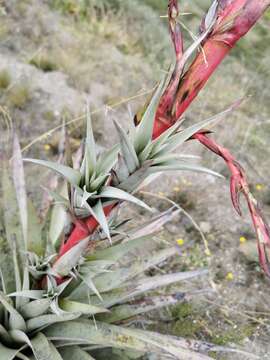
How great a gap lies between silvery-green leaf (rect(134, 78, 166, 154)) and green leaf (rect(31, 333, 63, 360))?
2.87ft

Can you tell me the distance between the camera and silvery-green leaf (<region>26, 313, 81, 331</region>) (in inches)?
64.3

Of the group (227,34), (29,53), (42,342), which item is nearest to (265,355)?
(42,342)

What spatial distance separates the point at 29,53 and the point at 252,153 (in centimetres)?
206

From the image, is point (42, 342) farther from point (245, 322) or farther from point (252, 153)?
point (252, 153)

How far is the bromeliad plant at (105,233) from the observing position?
1113 mm

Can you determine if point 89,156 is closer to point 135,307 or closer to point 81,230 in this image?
point 81,230

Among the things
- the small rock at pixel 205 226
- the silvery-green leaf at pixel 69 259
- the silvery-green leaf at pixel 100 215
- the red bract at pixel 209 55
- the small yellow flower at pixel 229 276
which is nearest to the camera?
the red bract at pixel 209 55

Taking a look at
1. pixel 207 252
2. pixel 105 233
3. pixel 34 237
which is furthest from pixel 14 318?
pixel 207 252

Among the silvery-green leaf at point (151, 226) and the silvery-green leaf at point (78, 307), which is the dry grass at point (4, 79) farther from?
the silvery-green leaf at point (78, 307)

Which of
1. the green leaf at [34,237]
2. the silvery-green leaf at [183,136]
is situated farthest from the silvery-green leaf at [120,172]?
the green leaf at [34,237]

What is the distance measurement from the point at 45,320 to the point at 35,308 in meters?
0.06

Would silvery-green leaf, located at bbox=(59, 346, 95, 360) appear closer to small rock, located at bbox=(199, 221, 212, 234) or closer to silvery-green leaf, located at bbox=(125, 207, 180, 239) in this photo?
silvery-green leaf, located at bbox=(125, 207, 180, 239)

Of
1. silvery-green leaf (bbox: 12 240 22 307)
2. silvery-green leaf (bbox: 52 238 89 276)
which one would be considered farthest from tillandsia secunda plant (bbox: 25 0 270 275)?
silvery-green leaf (bbox: 12 240 22 307)

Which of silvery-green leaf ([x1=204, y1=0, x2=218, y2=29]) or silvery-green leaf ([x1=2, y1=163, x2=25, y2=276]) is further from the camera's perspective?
silvery-green leaf ([x1=2, y1=163, x2=25, y2=276])
